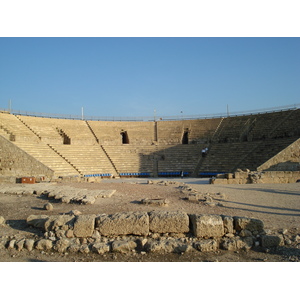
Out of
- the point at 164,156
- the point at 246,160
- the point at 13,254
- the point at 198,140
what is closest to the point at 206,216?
the point at 13,254

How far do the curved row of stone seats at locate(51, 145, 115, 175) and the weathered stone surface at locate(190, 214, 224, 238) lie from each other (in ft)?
62.2

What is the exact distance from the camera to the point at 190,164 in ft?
81.4

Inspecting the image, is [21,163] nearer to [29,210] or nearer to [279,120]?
[29,210]

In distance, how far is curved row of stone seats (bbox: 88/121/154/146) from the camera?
2956cm

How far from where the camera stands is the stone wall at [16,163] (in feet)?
65.7

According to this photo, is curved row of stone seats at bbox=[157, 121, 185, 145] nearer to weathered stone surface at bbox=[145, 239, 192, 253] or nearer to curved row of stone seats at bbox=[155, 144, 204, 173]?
curved row of stone seats at bbox=[155, 144, 204, 173]

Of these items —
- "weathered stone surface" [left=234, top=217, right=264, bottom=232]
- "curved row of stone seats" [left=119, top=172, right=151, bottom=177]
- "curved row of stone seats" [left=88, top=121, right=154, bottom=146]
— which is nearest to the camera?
"weathered stone surface" [left=234, top=217, right=264, bottom=232]

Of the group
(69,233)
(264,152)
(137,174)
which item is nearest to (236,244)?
(69,233)

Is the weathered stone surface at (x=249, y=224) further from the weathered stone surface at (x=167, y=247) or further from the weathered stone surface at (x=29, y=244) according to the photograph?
the weathered stone surface at (x=29, y=244)

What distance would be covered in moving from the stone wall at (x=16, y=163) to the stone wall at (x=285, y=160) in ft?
55.5

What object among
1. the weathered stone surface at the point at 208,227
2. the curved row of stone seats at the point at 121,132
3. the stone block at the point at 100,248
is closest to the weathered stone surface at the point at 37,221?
the stone block at the point at 100,248

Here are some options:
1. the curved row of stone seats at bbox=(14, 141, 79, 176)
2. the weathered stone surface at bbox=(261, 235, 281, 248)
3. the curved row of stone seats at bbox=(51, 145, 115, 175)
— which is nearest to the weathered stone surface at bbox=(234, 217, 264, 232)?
the weathered stone surface at bbox=(261, 235, 281, 248)

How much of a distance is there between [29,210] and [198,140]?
24.0 metres

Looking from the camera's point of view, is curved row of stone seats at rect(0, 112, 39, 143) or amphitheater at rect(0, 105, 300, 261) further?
curved row of stone seats at rect(0, 112, 39, 143)
